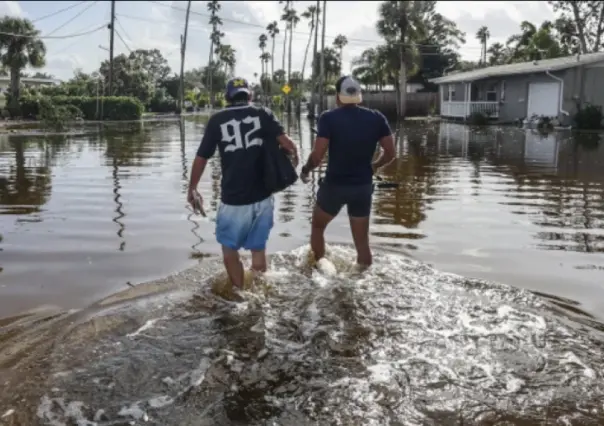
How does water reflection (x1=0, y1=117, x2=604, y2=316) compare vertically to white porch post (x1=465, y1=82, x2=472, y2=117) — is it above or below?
below

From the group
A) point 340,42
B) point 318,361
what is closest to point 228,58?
point 340,42

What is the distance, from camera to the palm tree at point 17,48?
43031 mm

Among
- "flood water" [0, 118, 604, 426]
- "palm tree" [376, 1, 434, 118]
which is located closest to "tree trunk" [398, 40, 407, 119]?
"palm tree" [376, 1, 434, 118]

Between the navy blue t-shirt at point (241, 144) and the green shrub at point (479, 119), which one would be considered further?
the green shrub at point (479, 119)

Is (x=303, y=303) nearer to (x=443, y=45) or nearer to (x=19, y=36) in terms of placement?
(x=19, y=36)

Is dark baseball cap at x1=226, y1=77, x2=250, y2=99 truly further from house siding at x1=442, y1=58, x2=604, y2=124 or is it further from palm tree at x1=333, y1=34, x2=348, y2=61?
palm tree at x1=333, y1=34, x2=348, y2=61

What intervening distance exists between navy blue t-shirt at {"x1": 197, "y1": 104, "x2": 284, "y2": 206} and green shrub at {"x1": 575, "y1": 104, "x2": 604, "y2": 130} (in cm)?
2709

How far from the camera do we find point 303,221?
334 inches

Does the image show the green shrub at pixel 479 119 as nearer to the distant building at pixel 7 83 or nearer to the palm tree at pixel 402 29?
the palm tree at pixel 402 29

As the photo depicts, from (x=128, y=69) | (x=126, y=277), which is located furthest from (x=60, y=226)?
(x=128, y=69)

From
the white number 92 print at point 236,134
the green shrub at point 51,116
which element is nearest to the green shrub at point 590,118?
the green shrub at point 51,116

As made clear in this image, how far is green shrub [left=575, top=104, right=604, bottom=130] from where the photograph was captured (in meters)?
28.5

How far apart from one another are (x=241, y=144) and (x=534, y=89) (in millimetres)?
32276

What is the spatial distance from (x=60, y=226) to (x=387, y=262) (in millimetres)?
4375
